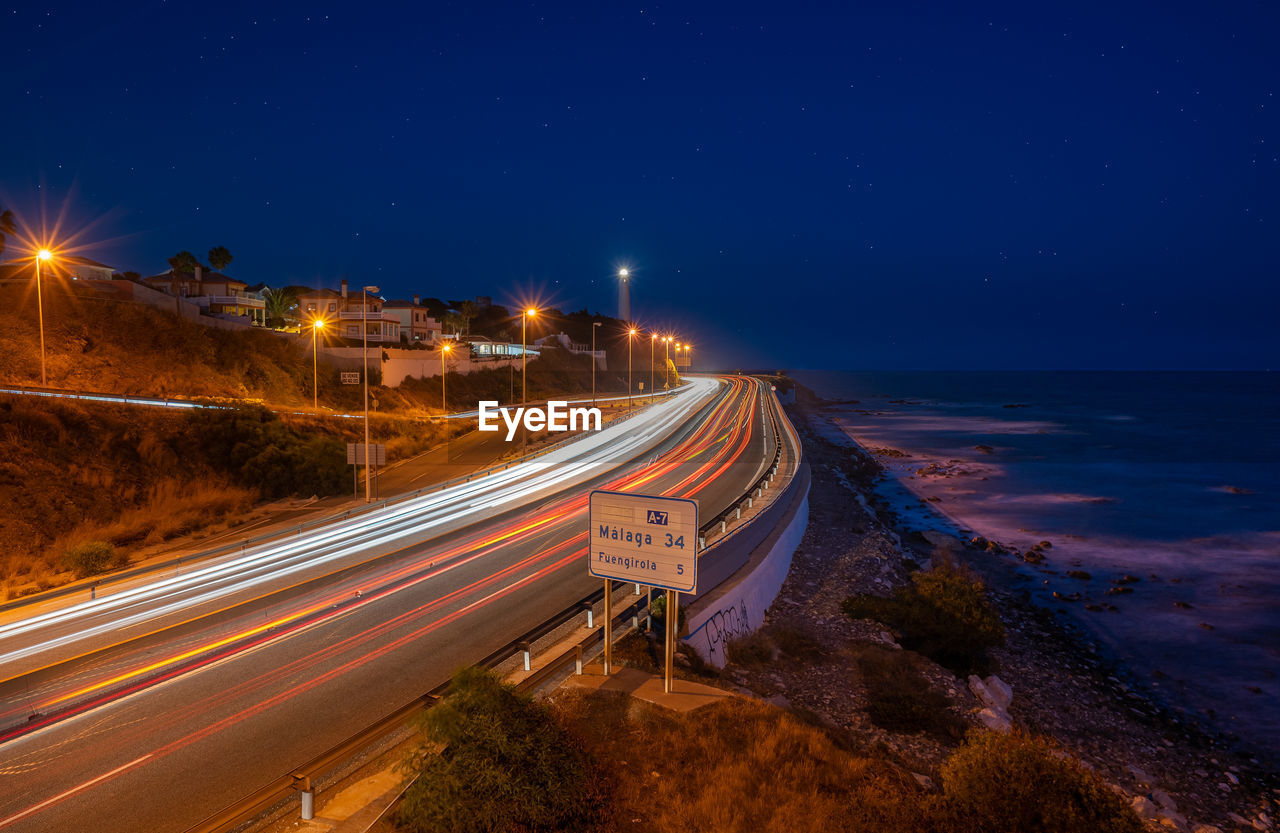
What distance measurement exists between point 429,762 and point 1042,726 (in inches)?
625

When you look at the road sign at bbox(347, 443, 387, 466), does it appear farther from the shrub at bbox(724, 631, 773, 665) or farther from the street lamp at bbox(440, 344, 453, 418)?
the street lamp at bbox(440, 344, 453, 418)

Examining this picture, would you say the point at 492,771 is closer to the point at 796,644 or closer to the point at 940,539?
the point at 796,644

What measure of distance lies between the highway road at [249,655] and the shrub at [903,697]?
7.31 meters

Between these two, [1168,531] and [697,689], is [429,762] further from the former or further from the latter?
[1168,531]

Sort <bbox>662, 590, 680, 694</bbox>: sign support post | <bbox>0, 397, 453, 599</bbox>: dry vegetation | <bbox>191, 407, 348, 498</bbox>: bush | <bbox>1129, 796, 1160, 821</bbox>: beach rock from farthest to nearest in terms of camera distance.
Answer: <bbox>191, 407, 348, 498</bbox>: bush < <bbox>0, 397, 453, 599</bbox>: dry vegetation < <bbox>1129, 796, 1160, 821</bbox>: beach rock < <bbox>662, 590, 680, 694</bbox>: sign support post

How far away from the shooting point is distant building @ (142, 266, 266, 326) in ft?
222

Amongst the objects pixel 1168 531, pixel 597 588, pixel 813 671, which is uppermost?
pixel 597 588

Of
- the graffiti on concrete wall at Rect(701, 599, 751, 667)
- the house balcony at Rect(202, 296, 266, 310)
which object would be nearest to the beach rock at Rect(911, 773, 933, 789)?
the graffiti on concrete wall at Rect(701, 599, 751, 667)

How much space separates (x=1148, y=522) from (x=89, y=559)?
56160 millimetres

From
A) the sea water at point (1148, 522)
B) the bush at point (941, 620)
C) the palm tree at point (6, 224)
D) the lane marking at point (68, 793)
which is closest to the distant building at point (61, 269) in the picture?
the palm tree at point (6, 224)

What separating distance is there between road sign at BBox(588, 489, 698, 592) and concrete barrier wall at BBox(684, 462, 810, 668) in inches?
185

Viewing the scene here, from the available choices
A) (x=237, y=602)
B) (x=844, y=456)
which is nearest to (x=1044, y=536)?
(x=844, y=456)

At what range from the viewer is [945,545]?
114 ft

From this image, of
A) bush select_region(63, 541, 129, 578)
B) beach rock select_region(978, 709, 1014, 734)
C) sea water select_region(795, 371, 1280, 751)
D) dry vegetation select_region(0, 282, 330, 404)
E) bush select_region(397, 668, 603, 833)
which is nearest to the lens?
bush select_region(397, 668, 603, 833)
